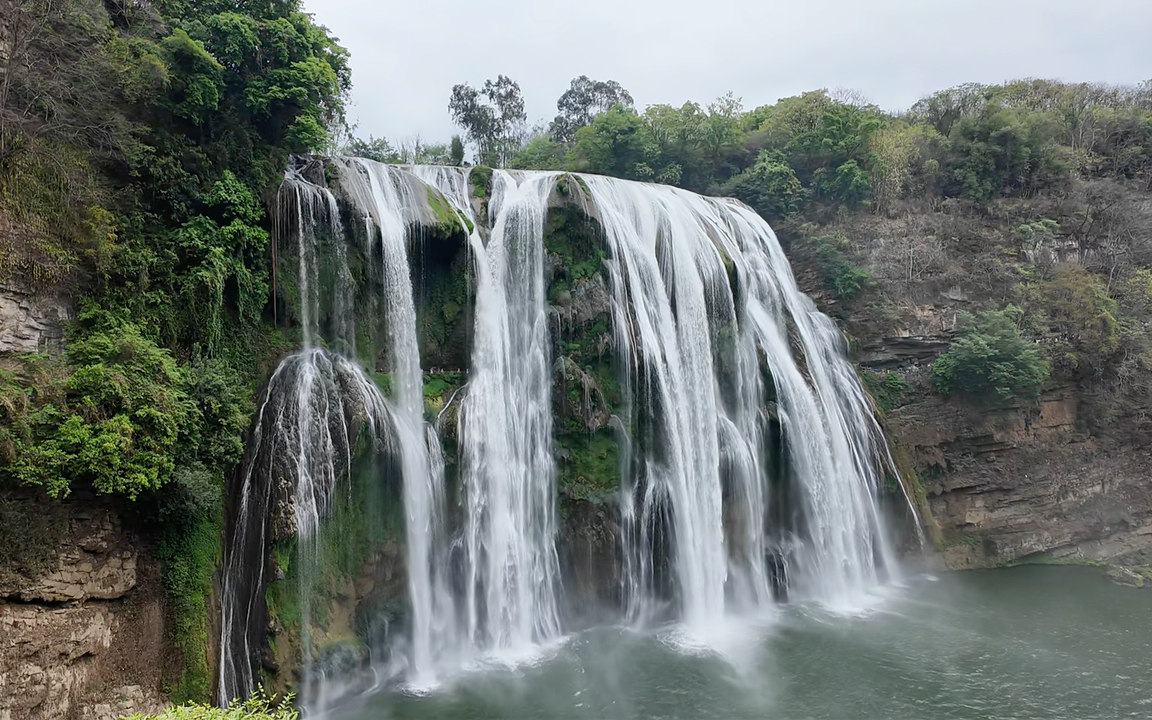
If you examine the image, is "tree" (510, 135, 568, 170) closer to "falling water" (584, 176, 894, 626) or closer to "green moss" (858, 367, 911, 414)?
"falling water" (584, 176, 894, 626)

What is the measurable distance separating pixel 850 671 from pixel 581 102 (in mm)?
38592

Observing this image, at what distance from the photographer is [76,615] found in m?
8.06

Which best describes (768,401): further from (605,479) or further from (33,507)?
(33,507)

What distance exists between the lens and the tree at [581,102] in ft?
138

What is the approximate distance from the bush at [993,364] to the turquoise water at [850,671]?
5.75 m

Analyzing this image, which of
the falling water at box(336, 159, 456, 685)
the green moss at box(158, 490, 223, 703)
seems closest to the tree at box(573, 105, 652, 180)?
the falling water at box(336, 159, 456, 685)

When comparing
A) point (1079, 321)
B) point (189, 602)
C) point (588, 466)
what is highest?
point (1079, 321)

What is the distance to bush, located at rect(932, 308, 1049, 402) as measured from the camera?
690 inches

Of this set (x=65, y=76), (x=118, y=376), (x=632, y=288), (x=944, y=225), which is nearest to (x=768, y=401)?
(x=632, y=288)

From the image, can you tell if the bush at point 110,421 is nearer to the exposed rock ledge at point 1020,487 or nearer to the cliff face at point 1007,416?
the cliff face at point 1007,416

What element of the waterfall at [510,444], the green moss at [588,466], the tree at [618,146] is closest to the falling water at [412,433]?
the waterfall at [510,444]

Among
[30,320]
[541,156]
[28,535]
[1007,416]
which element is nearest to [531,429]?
[28,535]

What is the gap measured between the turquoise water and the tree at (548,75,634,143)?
35288 millimetres

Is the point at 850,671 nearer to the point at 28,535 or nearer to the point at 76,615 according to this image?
→ the point at 76,615
